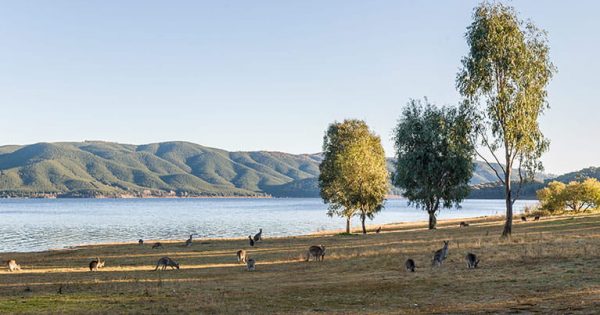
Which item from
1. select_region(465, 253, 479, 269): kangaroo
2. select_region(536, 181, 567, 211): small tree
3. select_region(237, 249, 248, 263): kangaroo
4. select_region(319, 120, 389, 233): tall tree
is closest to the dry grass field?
select_region(465, 253, 479, 269): kangaroo

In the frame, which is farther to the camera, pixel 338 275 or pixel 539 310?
pixel 338 275

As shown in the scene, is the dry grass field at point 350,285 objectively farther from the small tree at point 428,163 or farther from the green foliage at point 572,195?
the green foliage at point 572,195

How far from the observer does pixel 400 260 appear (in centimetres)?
3294

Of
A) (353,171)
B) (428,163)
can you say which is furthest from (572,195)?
(353,171)

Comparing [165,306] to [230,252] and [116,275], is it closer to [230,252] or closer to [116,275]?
[116,275]

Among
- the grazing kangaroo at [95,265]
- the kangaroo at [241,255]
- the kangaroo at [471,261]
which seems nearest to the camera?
the kangaroo at [471,261]

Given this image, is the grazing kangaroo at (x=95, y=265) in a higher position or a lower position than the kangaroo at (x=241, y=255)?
lower

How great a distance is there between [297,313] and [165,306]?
5718 mm

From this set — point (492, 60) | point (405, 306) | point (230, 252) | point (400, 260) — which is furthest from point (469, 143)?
point (405, 306)

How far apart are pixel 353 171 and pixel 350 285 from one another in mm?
50617

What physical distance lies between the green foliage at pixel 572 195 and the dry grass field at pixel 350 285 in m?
64.4

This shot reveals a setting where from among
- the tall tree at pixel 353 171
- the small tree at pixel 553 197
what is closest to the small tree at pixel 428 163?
the tall tree at pixel 353 171

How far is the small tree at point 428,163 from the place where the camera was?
2876 inches

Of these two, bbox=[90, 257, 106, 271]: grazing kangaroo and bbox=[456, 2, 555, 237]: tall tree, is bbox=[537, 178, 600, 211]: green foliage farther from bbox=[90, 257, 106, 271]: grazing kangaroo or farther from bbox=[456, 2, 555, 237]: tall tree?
bbox=[90, 257, 106, 271]: grazing kangaroo
